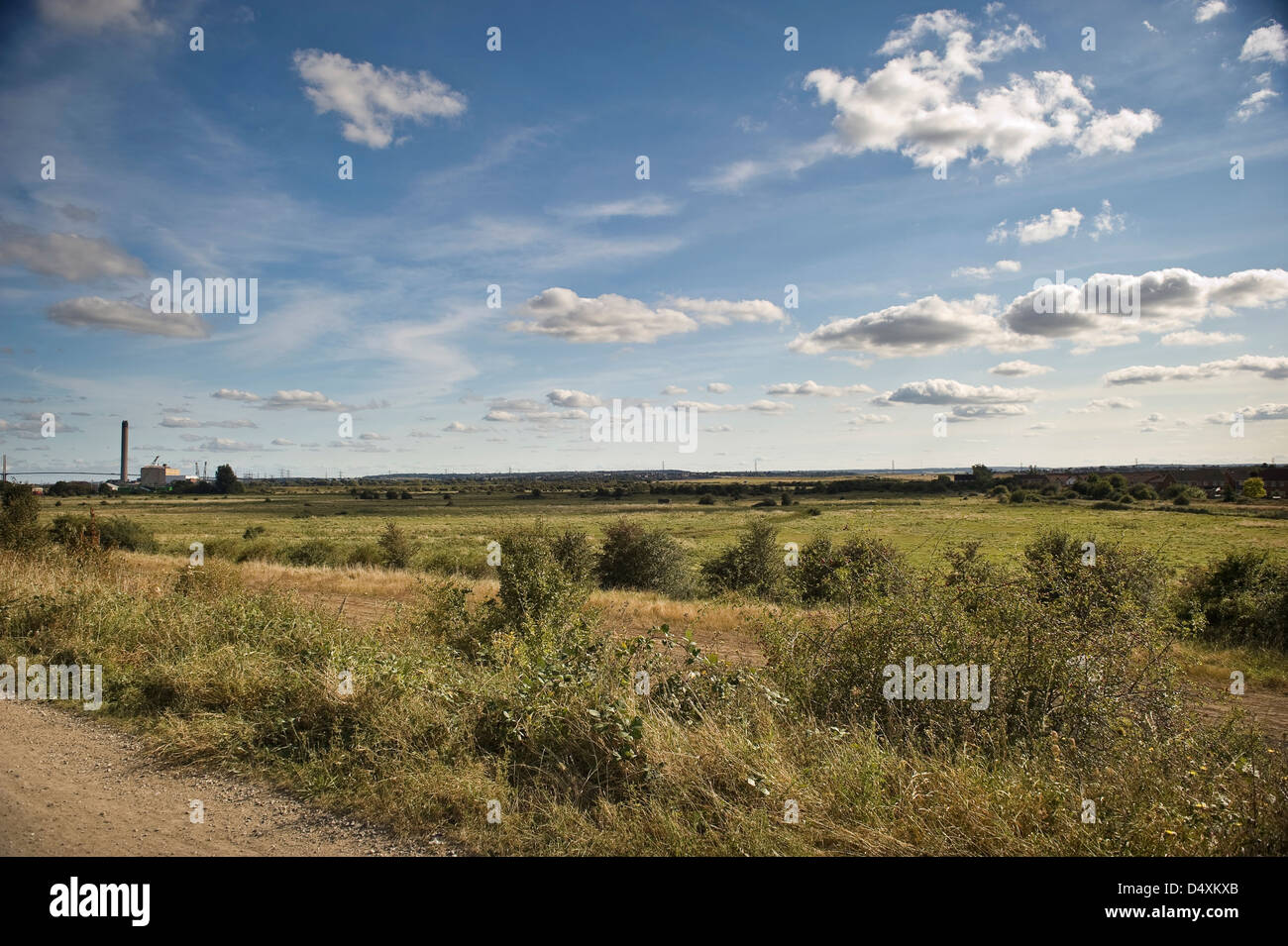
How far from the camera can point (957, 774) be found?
169 inches

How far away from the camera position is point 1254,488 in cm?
7431

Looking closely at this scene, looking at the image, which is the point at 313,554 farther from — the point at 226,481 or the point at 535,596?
the point at 226,481

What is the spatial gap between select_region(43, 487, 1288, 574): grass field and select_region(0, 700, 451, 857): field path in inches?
955

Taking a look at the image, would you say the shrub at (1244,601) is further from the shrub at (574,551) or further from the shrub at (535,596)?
the shrub at (574,551)

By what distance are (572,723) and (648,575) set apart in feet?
84.7

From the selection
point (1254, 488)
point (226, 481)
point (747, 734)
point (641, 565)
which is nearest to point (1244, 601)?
point (747, 734)

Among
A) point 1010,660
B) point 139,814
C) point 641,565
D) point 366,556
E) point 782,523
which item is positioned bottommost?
point 782,523

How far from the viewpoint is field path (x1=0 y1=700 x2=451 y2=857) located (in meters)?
4.12

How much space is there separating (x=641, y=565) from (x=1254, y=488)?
83261mm

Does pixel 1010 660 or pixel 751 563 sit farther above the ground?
pixel 1010 660

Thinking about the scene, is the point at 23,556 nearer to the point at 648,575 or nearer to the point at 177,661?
the point at 177,661

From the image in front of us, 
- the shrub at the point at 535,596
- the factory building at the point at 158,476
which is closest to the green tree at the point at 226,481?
the factory building at the point at 158,476

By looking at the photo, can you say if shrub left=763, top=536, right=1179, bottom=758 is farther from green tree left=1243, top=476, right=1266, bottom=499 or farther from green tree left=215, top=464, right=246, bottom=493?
green tree left=215, top=464, right=246, bottom=493
